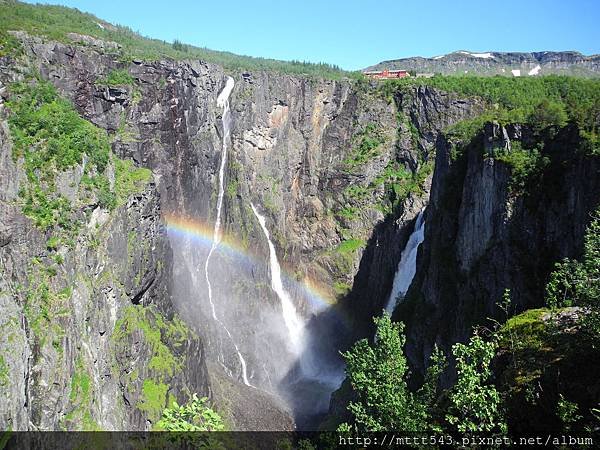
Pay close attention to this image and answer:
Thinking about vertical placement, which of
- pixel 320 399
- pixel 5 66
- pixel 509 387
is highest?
pixel 5 66

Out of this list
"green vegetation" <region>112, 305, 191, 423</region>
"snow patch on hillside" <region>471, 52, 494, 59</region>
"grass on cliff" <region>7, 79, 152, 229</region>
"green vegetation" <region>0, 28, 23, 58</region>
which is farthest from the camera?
"snow patch on hillside" <region>471, 52, 494, 59</region>

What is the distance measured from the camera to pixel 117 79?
43.2 metres

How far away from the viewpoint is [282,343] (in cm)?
5353

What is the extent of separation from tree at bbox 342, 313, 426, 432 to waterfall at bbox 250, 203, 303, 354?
45.0 metres

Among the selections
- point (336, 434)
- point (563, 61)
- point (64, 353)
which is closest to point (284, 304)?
point (64, 353)

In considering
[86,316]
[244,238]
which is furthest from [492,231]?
[244,238]

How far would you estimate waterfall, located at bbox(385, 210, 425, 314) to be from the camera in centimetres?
4403

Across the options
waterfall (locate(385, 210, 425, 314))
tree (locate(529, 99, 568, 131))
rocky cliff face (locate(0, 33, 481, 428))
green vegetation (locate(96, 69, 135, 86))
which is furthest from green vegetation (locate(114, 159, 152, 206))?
tree (locate(529, 99, 568, 131))

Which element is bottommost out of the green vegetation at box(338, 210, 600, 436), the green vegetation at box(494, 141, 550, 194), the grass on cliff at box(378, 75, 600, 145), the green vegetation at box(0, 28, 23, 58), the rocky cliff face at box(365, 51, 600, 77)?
the green vegetation at box(338, 210, 600, 436)

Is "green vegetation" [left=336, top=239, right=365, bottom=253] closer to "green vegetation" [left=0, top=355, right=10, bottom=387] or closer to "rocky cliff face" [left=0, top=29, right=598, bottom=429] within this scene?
"rocky cliff face" [left=0, top=29, right=598, bottom=429]

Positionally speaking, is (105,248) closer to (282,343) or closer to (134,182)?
(134,182)

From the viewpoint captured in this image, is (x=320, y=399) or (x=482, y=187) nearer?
(x=482, y=187)

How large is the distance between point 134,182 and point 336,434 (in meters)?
29.5

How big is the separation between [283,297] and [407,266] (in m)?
16.3
